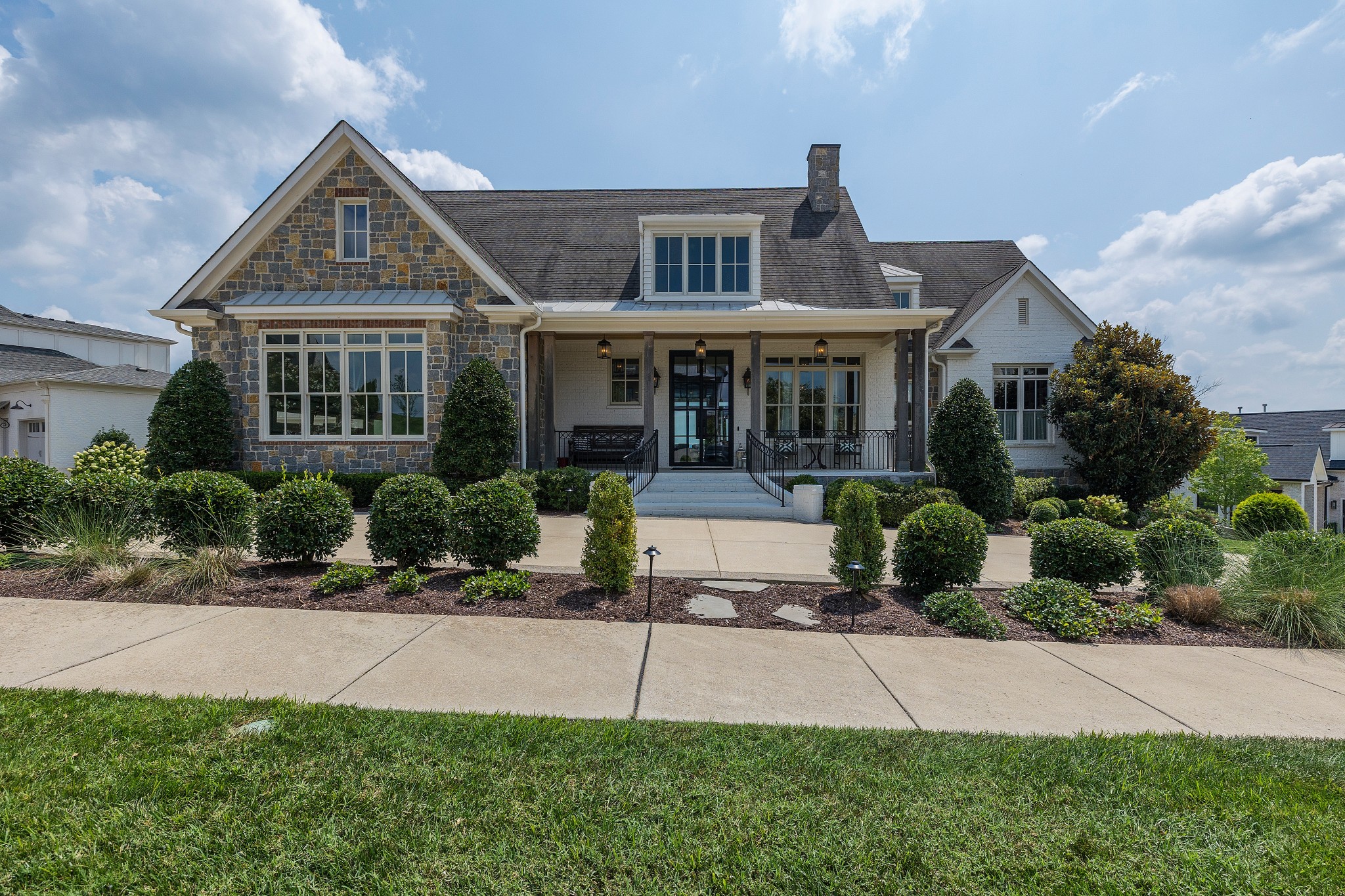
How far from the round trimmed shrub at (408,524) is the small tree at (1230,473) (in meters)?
19.2

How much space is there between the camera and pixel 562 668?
4172 mm


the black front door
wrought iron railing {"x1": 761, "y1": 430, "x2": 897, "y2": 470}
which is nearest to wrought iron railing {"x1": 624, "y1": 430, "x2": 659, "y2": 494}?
the black front door

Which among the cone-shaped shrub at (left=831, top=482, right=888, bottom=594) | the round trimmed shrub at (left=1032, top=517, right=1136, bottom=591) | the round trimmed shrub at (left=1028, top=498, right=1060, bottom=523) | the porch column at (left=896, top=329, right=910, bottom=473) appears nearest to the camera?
the cone-shaped shrub at (left=831, top=482, right=888, bottom=594)

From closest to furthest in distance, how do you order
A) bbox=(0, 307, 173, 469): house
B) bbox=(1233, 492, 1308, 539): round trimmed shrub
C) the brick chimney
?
bbox=(1233, 492, 1308, 539): round trimmed shrub < the brick chimney < bbox=(0, 307, 173, 469): house

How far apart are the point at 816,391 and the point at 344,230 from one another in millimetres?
12126

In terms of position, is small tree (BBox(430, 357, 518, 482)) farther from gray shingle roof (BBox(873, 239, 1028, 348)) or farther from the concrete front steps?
gray shingle roof (BBox(873, 239, 1028, 348))

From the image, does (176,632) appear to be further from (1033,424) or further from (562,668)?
(1033,424)

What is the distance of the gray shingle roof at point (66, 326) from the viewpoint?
95.7 ft

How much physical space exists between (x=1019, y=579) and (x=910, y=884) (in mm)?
6135

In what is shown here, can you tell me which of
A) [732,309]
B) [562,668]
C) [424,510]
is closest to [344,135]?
[732,309]

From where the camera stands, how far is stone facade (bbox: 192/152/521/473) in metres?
13.2

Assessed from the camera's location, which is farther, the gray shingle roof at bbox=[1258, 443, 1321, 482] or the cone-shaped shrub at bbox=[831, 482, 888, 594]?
Answer: the gray shingle roof at bbox=[1258, 443, 1321, 482]

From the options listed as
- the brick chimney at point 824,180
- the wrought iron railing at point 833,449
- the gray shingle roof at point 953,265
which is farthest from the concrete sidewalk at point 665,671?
the brick chimney at point 824,180

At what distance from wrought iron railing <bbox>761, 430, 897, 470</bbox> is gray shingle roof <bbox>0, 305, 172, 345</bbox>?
3620 cm
